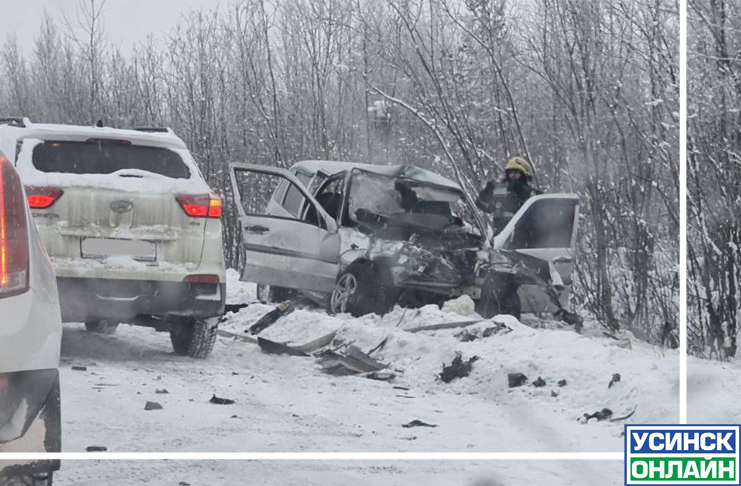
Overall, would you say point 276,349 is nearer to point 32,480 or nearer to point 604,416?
point 604,416

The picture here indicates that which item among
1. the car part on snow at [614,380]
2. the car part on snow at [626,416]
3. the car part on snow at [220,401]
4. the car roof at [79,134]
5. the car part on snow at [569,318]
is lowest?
the car part on snow at [569,318]

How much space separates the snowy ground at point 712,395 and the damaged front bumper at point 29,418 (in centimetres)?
328

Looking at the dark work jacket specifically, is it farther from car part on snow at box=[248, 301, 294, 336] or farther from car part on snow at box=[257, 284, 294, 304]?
car part on snow at box=[248, 301, 294, 336]

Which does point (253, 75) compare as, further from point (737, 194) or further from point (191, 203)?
point (191, 203)

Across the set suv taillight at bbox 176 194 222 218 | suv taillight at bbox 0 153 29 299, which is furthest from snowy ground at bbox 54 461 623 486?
suv taillight at bbox 176 194 222 218

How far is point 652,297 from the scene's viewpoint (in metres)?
11.9

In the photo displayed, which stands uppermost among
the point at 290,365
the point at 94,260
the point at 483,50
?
the point at 483,50

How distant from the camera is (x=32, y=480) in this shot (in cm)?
344

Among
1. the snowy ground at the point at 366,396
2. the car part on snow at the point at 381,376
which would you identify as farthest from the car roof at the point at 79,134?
the car part on snow at the point at 381,376

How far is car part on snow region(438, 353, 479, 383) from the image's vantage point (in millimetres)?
7516

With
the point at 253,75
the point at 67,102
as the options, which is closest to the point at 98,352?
the point at 67,102

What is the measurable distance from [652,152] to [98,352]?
5984mm

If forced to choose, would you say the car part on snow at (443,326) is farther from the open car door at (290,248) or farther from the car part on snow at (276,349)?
the open car door at (290,248)

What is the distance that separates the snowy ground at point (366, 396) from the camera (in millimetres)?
5457
